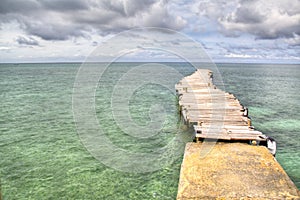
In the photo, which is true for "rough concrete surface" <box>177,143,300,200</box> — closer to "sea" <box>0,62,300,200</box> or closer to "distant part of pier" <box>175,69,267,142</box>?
"distant part of pier" <box>175,69,267,142</box>

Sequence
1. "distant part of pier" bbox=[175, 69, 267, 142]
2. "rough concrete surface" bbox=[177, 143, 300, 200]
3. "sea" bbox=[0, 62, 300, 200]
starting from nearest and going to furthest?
"rough concrete surface" bbox=[177, 143, 300, 200] < "distant part of pier" bbox=[175, 69, 267, 142] < "sea" bbox=[0, 62, 300, 200]

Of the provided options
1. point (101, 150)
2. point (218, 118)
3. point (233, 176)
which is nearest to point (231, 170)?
point (233, 176)

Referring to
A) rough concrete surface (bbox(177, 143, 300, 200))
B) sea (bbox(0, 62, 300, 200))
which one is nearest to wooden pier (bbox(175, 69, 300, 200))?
rough concrete surface (bbox(177, 143, 300, 200))

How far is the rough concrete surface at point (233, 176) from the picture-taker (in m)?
4.17

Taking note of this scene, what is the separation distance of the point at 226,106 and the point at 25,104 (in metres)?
16.6

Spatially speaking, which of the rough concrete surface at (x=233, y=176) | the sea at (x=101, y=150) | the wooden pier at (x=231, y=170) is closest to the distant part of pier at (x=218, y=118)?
the wooden pier at (x=231, y=170)

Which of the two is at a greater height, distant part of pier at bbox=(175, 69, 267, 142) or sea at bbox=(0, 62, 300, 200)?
distant part of pier at bbox=(175, 69, 267, 142)

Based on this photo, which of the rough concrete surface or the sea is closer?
the rough concrete surface

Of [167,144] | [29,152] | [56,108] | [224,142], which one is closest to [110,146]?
[167,144]

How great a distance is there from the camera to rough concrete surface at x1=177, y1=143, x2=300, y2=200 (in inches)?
164

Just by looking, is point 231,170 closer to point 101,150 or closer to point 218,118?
point 218,118

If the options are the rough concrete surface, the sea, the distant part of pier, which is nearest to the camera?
the rough concrete surface

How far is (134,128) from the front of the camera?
13.4 meters

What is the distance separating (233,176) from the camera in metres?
4.74
